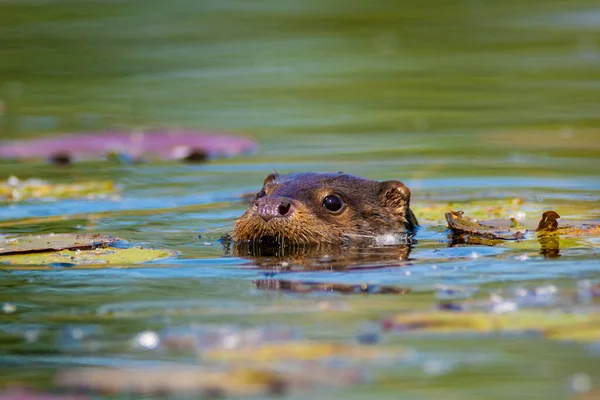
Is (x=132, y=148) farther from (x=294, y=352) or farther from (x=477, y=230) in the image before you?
(x=294, y=352)

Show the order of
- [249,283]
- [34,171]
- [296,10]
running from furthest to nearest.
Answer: [296,10], [34,171], [249,283]

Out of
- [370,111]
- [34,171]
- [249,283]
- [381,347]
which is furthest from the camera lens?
[370,111]

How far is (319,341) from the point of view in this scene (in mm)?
5898

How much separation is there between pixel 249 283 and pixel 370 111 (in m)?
8.95

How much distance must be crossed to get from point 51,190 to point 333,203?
11.3 ft

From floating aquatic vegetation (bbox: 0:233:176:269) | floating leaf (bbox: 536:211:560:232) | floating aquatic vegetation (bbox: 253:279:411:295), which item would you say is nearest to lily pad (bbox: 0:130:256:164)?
floating aquatic vegetation (bbox: 0:233:176:269)

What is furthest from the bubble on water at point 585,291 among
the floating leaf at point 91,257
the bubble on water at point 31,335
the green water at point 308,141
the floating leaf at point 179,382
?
the floating leaf at point 91,257

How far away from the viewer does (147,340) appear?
20.1 ft

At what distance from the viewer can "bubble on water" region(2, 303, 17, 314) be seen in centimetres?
707

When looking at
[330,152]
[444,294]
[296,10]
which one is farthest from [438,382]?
[296,10]

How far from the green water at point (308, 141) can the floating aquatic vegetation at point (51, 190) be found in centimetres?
26

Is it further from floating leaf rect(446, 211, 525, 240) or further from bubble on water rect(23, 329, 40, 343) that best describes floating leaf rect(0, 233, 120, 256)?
floating leaf rect(446, 211, 525, 240)

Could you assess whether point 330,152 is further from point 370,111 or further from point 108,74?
point 108,74

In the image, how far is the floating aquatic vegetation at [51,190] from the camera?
11.5 metres
